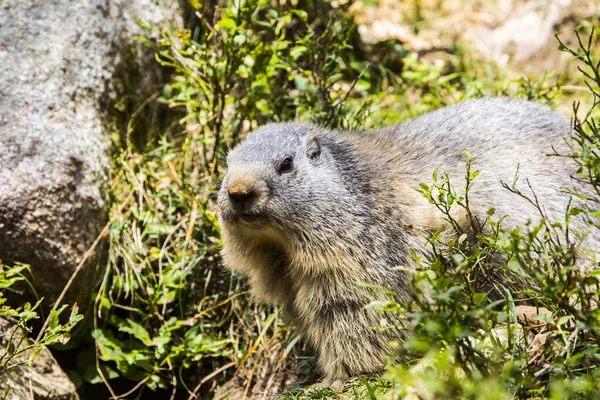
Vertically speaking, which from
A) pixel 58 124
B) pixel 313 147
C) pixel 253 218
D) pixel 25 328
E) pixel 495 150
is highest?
pixel 495 150

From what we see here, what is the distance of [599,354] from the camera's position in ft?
9.34

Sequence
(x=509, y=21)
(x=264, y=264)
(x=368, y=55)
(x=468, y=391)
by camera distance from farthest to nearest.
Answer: (x=509, y=21) < (x=368, y=55) < (x=264, y=264) < (x=468, y=391)

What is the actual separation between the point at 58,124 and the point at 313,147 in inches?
83.3

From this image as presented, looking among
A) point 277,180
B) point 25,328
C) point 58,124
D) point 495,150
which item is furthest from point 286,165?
point 58,124

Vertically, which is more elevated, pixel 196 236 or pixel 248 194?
pixel 248 194

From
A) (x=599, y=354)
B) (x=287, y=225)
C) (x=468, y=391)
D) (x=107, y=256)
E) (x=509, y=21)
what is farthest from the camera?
(x=509, y=21)

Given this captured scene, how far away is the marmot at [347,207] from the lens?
434 cm

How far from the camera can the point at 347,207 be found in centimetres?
441

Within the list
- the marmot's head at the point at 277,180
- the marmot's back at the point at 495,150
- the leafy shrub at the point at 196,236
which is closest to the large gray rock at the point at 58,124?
the leafy shrub at the point at 196,236

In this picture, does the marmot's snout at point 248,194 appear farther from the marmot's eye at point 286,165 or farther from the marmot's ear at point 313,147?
the marmot's ear at point 313,147

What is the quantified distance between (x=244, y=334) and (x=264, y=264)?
1.04 meters

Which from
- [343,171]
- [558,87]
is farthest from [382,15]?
[343,171]

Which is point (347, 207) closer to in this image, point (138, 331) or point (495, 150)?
point (495, 150)

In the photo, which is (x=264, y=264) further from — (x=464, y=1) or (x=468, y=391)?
(x=464, y=1)
